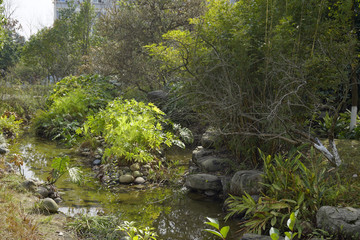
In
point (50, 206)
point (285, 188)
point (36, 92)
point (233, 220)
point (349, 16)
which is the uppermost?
point (349, 16)

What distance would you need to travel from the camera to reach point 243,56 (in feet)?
18.3

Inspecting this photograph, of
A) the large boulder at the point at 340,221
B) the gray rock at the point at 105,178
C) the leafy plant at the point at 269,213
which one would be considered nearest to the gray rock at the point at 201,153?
the gray rock at the point at 105,178

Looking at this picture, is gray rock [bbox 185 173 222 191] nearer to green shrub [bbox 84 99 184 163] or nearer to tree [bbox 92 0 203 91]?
green shrub [bbox 84 99 184 163]

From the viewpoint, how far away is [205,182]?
5.95 meters

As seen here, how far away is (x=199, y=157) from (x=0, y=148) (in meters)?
4.57

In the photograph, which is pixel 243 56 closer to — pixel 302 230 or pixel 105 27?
pixel 302 230

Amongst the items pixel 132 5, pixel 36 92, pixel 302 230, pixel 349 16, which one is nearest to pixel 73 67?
pixel 36 92

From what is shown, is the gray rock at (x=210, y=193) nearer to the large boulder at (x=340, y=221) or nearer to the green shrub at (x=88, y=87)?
the large boulder at (x=340, y=221)

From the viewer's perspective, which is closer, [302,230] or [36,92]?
[302,230]

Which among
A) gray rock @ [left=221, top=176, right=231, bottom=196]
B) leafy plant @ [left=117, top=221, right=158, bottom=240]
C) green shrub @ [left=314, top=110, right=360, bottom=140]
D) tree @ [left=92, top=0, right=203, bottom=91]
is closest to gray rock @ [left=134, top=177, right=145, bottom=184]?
gray rock @ [left=221, top=176, right=231, bottom=196]

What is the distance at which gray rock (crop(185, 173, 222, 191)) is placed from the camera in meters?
5.93

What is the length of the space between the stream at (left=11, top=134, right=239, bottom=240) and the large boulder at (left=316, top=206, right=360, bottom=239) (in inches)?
53.6

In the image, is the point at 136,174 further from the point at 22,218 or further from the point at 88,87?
the point at 88,87

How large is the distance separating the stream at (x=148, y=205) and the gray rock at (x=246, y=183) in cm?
42
